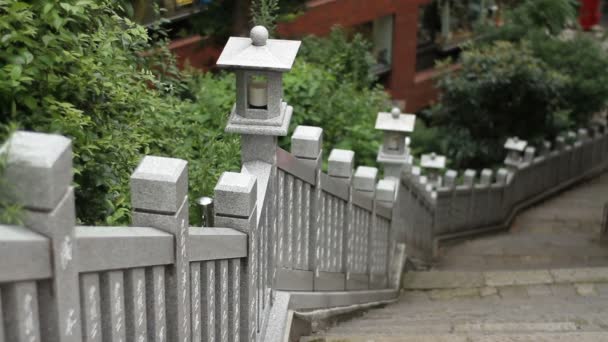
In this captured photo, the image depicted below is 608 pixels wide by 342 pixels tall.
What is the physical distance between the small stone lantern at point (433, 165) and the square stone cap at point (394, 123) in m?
4.25

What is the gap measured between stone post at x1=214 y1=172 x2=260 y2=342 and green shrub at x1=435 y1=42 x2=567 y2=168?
12.4 meters

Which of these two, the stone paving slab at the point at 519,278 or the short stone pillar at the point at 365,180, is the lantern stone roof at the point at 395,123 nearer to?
the short stone pillar at the point at 365,180

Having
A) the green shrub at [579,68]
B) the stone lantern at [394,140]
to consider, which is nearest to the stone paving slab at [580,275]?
the stone lantern at [394,140]

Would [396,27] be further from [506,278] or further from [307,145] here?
[307,145]

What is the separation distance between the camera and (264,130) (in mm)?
3953

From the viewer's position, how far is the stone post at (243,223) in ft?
10.7

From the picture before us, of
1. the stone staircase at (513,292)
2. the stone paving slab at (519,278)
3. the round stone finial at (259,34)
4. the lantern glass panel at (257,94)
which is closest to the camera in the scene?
the round stone finial at (259,34)

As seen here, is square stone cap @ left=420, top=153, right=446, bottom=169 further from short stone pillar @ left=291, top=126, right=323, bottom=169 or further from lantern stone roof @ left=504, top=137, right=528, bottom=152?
short stone pillar @ left=291, top=126, right=323, bottom=169

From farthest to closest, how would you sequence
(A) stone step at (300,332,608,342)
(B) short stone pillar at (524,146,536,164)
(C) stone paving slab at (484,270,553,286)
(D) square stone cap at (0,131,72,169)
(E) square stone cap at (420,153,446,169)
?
(B) short stone pillar at (524,146,536,164), (E) square stone cap at (420,153,446,169), (C) stone paving slab at (484,270,553,286), (A) stone step at (300,332,608,342), (D) square stone cap at (0,131,72,169)

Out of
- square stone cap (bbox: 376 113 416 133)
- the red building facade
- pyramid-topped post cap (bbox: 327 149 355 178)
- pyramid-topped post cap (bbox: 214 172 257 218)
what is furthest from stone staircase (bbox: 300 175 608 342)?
the red building facade

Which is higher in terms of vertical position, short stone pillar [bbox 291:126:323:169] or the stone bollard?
short stone pillar [bbox 291:126:323:169]

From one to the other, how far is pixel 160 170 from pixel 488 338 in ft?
11.0

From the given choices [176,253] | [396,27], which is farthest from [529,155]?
[176,253]

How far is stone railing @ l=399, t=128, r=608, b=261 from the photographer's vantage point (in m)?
10.8
